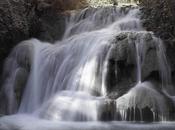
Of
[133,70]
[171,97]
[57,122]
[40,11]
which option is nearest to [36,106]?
[57,122]

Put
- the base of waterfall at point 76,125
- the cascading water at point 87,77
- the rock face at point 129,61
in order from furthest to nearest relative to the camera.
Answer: the rock face at point 129,61 → the cascading water at point 87,77 → the base of waterfall at point 76,125

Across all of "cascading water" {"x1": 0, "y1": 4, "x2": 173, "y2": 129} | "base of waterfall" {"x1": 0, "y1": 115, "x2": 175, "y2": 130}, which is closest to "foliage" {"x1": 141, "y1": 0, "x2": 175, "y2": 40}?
"cascading water" {"x1": 0, "y1": 4, "x2": 173, "y2": 129}

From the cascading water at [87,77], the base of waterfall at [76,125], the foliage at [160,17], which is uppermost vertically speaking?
the foliage at [160,17]

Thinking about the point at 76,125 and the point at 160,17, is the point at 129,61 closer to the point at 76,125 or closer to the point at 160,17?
the point at 160,17

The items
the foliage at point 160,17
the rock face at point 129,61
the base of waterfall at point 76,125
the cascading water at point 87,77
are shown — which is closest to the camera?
the base of waterfall at point 76,125

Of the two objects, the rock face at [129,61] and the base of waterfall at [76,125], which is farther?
the rock face at [129,61]

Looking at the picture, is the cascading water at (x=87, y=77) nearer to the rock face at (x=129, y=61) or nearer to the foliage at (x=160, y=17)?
the rock face at (x=129, y=61)

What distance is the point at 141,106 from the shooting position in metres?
13.6

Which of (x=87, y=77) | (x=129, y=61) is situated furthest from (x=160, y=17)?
(x=87, y=77)

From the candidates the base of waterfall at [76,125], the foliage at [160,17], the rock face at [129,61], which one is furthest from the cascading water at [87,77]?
the foliage at [160,17]

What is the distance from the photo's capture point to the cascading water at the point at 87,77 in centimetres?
1364

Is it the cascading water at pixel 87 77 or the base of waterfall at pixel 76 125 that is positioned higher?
the cascading water at pixel 87 77

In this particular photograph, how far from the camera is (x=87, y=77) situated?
15.1 metres

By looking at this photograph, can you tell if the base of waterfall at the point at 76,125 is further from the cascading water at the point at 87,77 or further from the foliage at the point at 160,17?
the foliage at the point at 160,17
